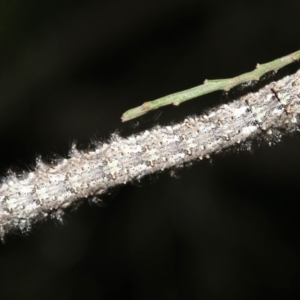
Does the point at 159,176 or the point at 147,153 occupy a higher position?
the point at 159,176

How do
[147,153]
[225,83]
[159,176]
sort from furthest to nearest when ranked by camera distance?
1. [159,176]
2. [147,153]
3. [225,83]

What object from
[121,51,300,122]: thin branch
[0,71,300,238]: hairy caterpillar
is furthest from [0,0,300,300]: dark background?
[121,51,300,122]: thin branch

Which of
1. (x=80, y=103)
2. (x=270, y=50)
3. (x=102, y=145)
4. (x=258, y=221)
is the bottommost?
(x=258, y=221)

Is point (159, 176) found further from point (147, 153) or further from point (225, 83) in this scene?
point (225, 83)

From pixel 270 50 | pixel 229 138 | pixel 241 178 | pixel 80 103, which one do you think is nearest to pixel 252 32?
pixel 270 50

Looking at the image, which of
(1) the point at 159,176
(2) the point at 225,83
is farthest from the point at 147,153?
(1) the point at 159,176

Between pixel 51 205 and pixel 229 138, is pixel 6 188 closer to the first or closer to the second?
pixel 51 205

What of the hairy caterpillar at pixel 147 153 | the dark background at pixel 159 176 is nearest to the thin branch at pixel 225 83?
the hairy caterpillar at pixel 147 153

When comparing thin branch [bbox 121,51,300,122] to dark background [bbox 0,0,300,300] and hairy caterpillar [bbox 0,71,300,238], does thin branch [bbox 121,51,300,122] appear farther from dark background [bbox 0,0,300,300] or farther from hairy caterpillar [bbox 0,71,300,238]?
dark background [bbox 0,0,300,300]
